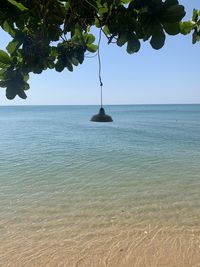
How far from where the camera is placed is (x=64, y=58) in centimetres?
231

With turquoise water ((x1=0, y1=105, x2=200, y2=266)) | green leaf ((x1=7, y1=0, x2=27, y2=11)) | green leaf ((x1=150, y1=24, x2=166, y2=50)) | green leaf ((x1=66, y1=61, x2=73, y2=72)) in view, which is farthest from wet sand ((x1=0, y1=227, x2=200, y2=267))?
green leaf ((x1=7, y1=0, x2=27, y2=11))

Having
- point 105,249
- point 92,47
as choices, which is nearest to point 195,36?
point 92,47

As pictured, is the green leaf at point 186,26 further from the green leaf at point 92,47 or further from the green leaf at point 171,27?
the green leaf at point 92,47

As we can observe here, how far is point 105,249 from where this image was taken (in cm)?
646

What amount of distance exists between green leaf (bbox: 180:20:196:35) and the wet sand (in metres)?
4.92

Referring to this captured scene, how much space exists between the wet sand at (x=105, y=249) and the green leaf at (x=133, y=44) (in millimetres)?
4958

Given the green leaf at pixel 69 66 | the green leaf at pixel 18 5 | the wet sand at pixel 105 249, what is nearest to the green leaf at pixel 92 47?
the green leaf at pixel 69 66

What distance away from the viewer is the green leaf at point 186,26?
6.46 feet

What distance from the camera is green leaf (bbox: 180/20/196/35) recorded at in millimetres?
1968

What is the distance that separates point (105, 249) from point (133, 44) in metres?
5.42

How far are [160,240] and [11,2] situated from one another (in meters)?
6.25

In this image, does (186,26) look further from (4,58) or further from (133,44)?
(4,58)

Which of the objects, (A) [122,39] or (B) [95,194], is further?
(B) [95,194]

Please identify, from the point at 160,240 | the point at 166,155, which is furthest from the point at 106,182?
the point at 166,155
